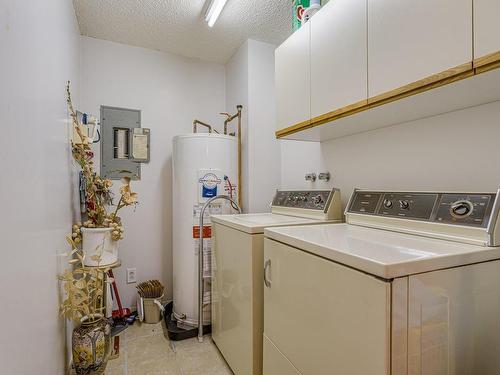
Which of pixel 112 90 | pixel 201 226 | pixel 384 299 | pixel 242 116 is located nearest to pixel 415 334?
pixel 384 299

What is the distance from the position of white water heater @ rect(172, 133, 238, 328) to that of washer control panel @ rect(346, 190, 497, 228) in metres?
1.17

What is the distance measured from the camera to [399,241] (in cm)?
102

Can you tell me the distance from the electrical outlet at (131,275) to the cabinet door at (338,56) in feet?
7.06

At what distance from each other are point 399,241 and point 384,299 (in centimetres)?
38

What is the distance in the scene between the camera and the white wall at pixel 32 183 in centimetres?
85

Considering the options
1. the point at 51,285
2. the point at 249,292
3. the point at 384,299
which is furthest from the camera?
the point at 249,292

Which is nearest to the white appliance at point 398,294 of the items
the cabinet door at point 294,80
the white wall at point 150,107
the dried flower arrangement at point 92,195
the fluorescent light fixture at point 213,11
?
the cabinet door at point 294,80

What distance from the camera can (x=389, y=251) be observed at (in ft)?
2.79

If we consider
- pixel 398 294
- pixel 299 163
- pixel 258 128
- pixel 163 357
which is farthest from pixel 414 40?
pixel 163 357

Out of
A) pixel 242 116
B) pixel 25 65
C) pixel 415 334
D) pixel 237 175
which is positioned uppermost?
pixel 242 116

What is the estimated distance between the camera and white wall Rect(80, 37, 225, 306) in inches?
100

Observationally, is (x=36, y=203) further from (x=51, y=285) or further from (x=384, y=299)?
(x=384, y=299)

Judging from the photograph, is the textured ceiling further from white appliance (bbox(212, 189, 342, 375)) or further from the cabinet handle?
the cabinet handle

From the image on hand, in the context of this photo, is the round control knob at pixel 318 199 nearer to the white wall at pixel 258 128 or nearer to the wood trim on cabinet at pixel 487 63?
the white wall at pixel 258 128
